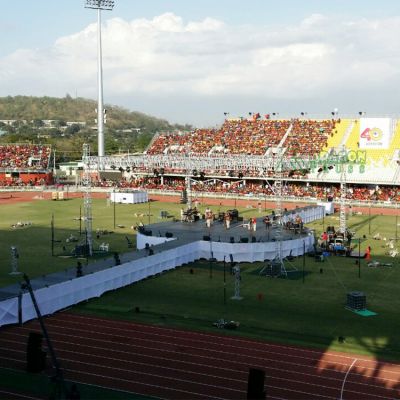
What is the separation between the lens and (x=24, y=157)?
12044 centimetres

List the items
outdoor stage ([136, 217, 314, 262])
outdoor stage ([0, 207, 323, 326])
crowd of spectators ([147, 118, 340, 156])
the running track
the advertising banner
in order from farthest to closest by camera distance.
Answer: crowd of spectators ([147, 118, 340, 156]), the advertising banner, outdoor stage ([136, 217, 314, 262]), outdoor stage ([0, 207, 323, 326]), the running track

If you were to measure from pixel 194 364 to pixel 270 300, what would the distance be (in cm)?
1056

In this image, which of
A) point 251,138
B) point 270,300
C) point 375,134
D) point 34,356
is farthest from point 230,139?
point 34,356

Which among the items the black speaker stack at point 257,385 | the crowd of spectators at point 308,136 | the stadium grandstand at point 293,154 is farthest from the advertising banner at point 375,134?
the black speaker stack at point 257,385

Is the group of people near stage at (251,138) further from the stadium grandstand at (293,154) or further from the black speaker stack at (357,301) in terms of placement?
the black speaker stack at (357,301)

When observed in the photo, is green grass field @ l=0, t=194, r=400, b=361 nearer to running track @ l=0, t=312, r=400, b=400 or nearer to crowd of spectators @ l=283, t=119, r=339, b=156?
running track @ l=0, t=312, r=400, b=400

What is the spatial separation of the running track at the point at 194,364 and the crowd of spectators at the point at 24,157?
91.7m

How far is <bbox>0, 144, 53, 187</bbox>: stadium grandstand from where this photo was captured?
11250cm

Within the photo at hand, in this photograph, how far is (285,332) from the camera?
28.4 m

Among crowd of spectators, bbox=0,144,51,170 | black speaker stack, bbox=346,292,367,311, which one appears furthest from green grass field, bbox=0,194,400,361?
crowd of spectators, bbox=0,144,51,170

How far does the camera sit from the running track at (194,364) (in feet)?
72.1

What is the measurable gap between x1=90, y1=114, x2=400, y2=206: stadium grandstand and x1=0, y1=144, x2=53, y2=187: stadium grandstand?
427 inches

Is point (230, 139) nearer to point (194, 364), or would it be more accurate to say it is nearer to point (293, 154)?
point (293, 154)

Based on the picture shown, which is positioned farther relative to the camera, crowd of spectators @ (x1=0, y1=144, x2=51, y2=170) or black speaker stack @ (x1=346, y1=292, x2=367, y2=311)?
crowd of spectators @ (x1=0, y1=144, x2=51, y2=170)
